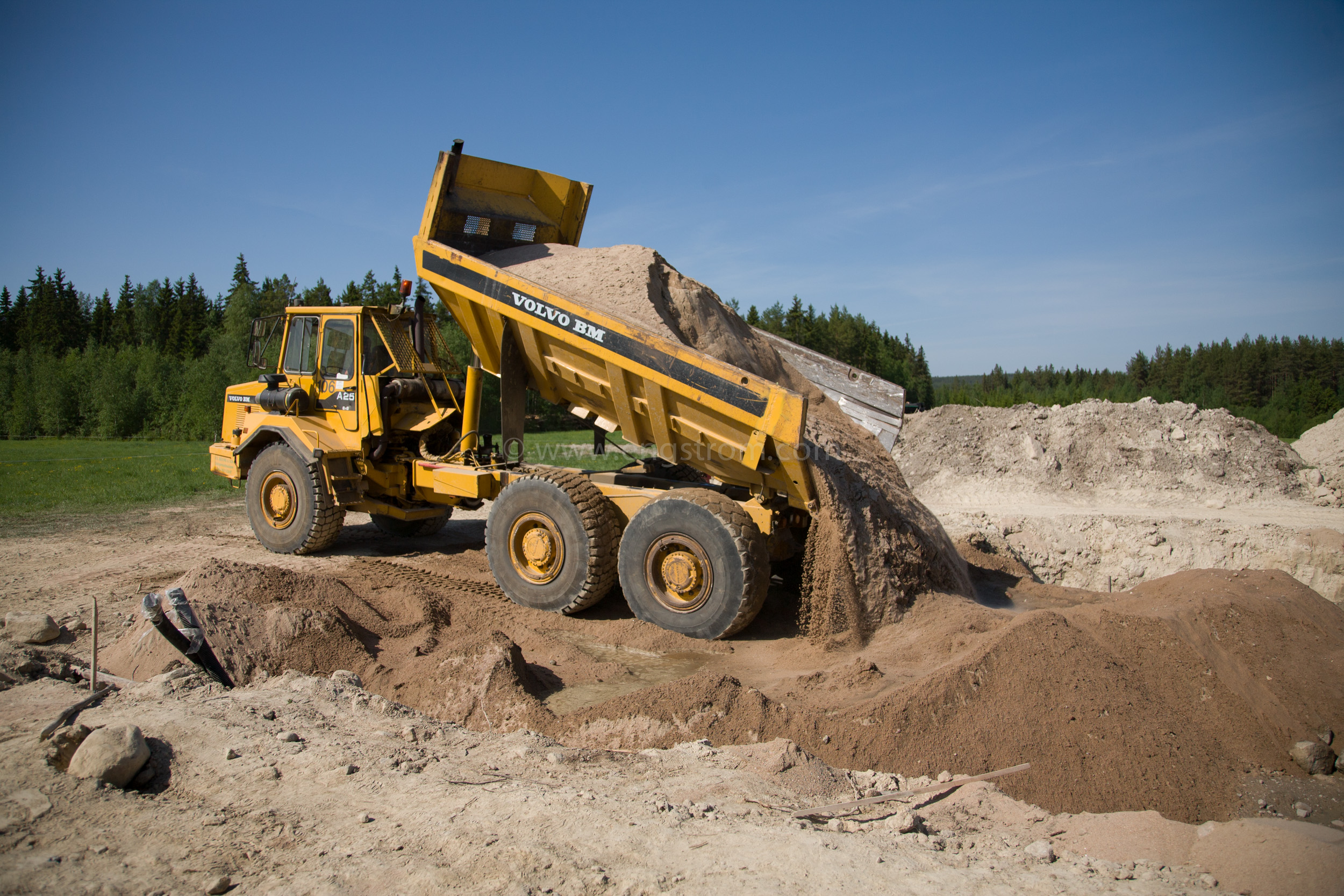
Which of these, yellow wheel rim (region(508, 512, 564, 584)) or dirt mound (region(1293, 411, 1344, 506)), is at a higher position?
dirt mound (region(1293, 411, 1344, 506))

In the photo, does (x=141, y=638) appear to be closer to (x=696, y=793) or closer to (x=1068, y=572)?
(x=696, y=793)

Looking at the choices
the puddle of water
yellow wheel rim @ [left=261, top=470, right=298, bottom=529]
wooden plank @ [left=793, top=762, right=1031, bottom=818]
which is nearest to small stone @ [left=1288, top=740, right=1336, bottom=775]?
wooden plank @ [left=793, top=762, right=1031, bottom=818]

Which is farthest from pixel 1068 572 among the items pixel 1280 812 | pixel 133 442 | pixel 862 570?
pixel 133 442

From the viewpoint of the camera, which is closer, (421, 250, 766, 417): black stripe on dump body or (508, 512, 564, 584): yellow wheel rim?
(421, 250, 766, 417): black stripe on dump body

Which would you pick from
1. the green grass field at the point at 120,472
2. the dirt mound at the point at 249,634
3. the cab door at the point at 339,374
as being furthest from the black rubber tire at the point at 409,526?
the dirt mound at the point at 249,634

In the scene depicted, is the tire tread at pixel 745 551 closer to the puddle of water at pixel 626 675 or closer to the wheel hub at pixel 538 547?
the puddle of water at pixel 626 675

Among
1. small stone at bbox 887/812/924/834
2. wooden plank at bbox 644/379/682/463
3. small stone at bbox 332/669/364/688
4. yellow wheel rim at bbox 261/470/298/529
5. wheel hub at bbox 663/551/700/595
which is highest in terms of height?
wooden plank at bbox 644/379/682/463

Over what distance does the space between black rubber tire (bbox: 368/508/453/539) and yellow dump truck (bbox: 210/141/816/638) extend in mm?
87

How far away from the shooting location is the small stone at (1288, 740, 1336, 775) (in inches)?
154

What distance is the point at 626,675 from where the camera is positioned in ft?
17.0

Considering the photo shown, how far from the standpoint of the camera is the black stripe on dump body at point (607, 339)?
541cm

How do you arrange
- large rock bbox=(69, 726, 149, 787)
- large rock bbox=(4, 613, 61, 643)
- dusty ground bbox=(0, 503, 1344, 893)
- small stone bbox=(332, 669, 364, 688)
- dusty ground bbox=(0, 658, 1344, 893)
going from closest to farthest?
dusty ground bbox=(0, 658, 1344, 893) → dusty ground bbox=(0, 503, 1344, 893) → large rock bbox=(69, 726, 149, 787) → small stone bbox=(332, 669, 364, 688) → large rock bbox=(4, 613, 61, 643)

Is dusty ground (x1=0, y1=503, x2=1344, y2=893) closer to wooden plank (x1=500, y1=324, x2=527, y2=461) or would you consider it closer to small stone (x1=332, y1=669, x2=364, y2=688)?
small stone (x1=332, y1=669, x2=364, y2=688)

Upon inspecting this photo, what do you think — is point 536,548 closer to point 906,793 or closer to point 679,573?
point 679,573
